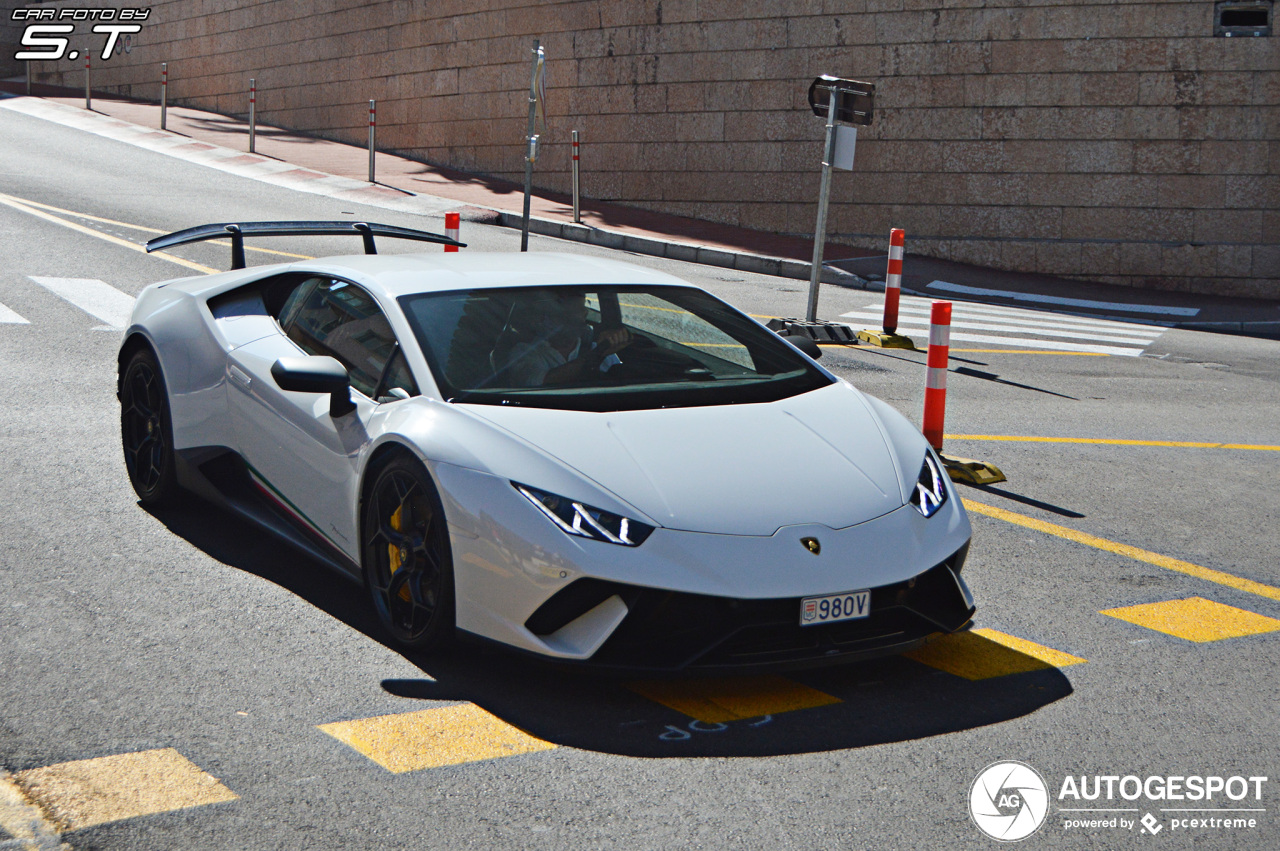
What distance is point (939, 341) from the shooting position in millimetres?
6840

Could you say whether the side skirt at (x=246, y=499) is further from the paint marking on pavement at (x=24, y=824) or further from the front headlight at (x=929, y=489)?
the front headlight at (x=929, y=489)

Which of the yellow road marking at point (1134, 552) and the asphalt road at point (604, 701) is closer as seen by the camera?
the asphalt road at point (604, 701)

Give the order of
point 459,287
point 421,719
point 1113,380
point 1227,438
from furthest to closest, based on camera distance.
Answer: point 1113,380 < point 1227,438 < point 459,287 < point 421,719

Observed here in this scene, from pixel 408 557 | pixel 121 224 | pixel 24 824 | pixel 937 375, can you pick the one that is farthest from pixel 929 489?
pixel 121 224

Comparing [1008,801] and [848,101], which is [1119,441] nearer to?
[848,101]

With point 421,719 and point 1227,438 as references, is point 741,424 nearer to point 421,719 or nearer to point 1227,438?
point 421,719

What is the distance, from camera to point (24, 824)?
2906mm

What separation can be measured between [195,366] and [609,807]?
301 centimetres

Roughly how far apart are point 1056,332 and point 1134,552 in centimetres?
811

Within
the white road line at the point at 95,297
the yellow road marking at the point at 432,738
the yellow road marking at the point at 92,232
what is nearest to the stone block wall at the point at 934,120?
the yellow road marking at the point at 92,232

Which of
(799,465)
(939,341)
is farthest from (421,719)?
(939,341)

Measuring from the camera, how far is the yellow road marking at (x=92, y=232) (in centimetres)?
1255

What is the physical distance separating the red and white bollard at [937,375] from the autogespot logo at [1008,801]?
3639mm

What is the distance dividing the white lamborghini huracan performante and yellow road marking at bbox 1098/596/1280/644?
94cm
